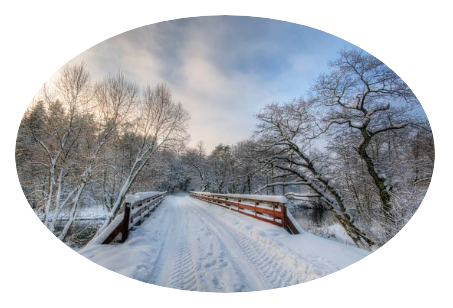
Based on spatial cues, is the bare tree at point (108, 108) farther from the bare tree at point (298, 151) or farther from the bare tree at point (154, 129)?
the bare tree at point (298, 151)

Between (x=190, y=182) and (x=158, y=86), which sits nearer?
(x=158, y=86)

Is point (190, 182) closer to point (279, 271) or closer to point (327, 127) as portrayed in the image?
point (279, 271)

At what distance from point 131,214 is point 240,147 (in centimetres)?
111

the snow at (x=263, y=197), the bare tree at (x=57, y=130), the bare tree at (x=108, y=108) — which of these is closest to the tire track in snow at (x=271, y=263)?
the snow at (x=263, y=197)

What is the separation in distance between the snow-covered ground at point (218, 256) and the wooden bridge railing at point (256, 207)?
0.07 meters

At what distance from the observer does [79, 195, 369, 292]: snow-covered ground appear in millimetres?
1396

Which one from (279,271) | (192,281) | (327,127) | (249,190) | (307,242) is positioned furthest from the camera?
(249,190)

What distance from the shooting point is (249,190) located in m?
1.94

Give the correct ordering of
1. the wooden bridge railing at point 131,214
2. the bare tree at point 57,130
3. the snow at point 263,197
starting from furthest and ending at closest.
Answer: the snow at point 263,197
the bare tree at point 57,130
the wooden bridge railing at point 131,214

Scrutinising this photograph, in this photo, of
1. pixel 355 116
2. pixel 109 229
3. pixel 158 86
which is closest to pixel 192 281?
pixel 109 229

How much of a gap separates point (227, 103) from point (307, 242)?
1381 mm

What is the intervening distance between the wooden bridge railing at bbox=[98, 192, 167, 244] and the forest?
11 centimetres

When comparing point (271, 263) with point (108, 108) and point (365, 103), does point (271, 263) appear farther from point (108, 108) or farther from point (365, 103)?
point (108, 108)

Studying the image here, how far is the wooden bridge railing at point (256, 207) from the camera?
70.0 inches
